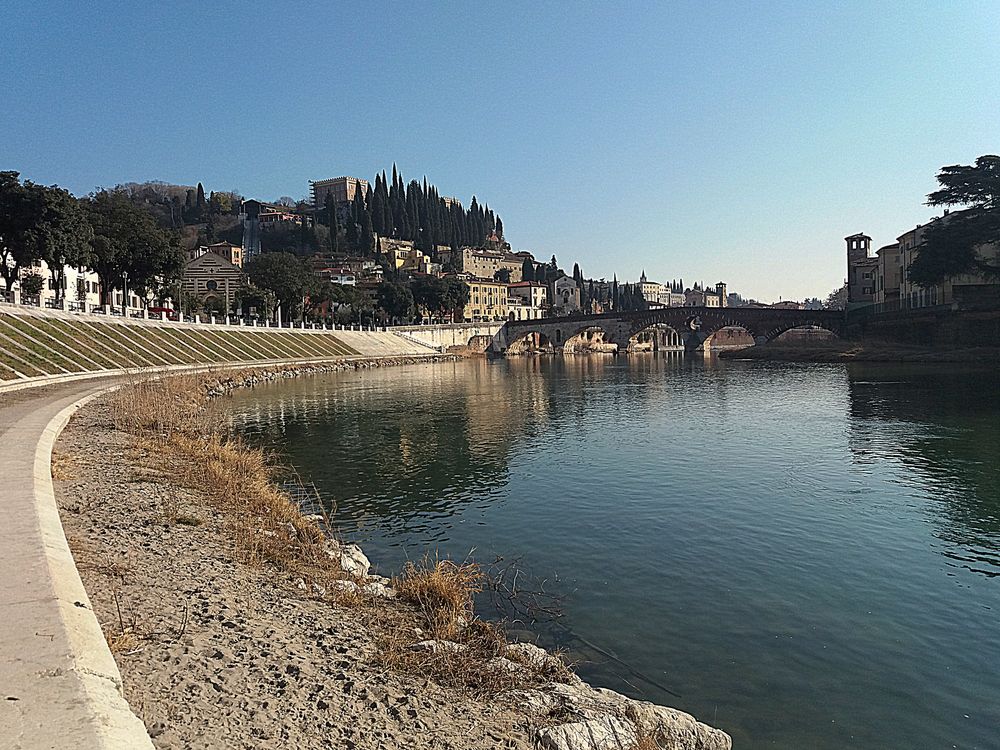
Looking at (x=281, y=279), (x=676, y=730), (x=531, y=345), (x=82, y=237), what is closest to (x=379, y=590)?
(x=676, y=730)

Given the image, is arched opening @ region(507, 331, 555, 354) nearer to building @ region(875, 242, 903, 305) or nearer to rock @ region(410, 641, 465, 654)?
building @ region(875, 242, 903, 305)

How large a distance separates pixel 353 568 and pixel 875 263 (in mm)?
128125

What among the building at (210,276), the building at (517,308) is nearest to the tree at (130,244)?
the building at (210,276)

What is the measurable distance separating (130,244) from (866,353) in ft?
267

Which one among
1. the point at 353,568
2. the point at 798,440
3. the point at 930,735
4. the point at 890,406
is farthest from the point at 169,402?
the point at 890,406

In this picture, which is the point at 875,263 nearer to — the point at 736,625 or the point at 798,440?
the point at 798,440

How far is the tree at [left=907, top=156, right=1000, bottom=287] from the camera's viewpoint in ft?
242

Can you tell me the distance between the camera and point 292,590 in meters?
9.81

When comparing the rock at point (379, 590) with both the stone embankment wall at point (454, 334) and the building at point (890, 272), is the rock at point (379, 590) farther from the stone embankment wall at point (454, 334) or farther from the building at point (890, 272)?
the stone embankment wall at point (454, 334)

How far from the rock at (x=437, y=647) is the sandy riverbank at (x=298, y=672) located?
0.18ft

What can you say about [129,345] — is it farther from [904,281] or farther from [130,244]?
[904,281]

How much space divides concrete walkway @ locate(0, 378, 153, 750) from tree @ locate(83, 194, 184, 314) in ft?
212

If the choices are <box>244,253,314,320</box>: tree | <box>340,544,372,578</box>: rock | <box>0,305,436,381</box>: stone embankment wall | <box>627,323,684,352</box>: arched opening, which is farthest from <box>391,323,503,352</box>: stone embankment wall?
<box>340,544,372,578</box>: rock

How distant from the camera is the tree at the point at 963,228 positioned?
7381 centimetres
